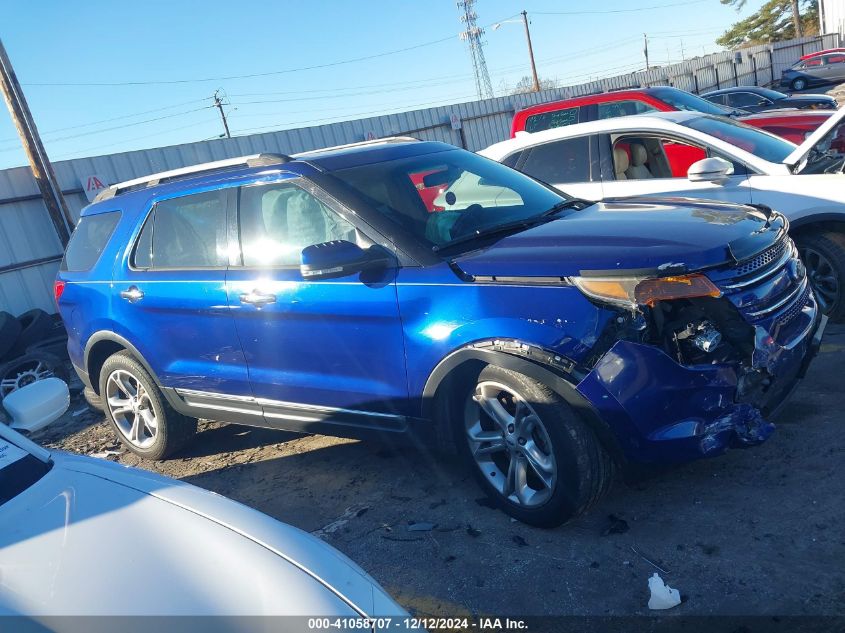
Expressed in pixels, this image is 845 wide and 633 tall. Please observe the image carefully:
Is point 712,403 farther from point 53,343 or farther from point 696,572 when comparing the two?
point 53,343

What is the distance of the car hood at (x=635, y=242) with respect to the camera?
2.98 m

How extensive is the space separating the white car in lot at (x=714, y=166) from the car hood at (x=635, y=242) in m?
1.75

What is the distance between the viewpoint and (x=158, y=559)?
197 cm

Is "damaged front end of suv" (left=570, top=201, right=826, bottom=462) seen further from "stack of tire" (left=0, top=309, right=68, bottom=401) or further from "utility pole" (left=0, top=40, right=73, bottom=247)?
"utility pole" (left=0, top=40, right=73, bottom=247)

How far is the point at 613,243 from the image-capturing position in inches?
124

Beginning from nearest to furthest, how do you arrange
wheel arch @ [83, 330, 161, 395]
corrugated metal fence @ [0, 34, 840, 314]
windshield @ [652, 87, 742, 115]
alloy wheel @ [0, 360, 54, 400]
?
wheel arch @ [83, 330, 161, 395], alloy wheel @ [0, 360, 54, 400], windshield @ [652, 87, 742, 115], corrugated metal fence @ [0, 34, 840, 314]

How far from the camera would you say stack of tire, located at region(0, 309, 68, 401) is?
7961 mm

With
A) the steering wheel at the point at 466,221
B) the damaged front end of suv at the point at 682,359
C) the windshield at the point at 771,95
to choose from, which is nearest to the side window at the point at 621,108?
the steering wheel at the point at 466,221

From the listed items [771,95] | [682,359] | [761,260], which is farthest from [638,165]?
[771,95]

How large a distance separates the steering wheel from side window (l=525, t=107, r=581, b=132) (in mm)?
6684

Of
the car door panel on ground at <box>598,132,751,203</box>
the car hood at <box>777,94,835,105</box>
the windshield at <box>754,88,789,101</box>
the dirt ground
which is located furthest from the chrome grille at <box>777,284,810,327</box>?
the windshield at <box>754,88,789,101</box>

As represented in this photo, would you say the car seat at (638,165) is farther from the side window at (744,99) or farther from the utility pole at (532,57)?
the utility pole at (532,57)

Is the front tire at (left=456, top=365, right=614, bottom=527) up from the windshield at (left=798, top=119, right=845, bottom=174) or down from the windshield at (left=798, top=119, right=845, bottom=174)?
down

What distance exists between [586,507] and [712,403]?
0.73 m
